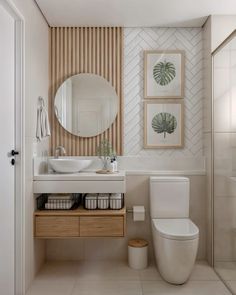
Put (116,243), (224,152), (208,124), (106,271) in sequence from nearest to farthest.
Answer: (224,152)
(106,271)
(208,124)
(116,243)

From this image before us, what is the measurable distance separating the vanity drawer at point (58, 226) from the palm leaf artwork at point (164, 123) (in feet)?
4.18

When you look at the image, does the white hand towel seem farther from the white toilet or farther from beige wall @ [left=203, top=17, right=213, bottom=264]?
beige wall @ [left=203, top=17, right=213, bottom=264]

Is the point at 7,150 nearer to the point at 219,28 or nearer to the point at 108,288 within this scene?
the point at 108,288

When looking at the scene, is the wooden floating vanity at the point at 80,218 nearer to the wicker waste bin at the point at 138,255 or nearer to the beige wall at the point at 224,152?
the wicker waste bin at the point at 138,255

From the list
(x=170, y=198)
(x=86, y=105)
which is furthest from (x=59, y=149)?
(x=170, y=198)

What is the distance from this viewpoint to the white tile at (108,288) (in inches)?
91.3

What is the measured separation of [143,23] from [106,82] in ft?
2.35

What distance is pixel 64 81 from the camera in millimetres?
3031

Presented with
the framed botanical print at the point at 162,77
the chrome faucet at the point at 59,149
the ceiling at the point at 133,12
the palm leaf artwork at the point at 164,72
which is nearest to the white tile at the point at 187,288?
the chrome faucet at the point at 59,149

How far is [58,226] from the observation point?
2531 millimetres

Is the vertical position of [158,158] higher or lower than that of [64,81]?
lower

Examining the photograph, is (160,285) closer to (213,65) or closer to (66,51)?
(213,65)

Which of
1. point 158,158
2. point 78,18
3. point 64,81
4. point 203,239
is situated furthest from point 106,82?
point 203,239

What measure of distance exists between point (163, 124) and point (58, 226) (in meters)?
1.49
